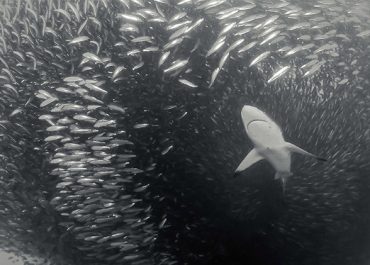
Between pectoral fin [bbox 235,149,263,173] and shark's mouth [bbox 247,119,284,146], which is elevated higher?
shark's mouth [bbox 247,119,284,146]

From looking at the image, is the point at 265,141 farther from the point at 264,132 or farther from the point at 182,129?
the point at 182,129

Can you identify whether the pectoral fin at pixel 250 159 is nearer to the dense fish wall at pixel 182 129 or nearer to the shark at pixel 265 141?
the shark at pixel 265 141

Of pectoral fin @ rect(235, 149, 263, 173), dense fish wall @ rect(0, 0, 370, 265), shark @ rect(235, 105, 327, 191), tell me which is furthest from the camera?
dense fish wall @ rect(0, 0, 370, 265)

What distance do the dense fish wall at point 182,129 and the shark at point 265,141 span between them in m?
1.11

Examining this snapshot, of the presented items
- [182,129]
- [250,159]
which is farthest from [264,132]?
[182,129]

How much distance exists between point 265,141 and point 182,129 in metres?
1.87

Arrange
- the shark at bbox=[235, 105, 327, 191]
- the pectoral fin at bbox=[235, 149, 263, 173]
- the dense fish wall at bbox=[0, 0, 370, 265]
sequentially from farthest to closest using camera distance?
1. the dense fish wall at bbox=[0, 0, 370, 265]
2. the pectoral fin at bbox=[235, 149, 263, 173]
3. the shark at bbox=[235, 105, 327, 191]

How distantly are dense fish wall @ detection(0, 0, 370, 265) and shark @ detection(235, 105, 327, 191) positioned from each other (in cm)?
111

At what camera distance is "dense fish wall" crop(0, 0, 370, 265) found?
7539mm

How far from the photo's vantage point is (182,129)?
7.84 meters

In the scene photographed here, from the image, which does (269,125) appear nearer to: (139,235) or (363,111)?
(363,111)

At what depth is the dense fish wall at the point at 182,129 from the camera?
7.54 metres

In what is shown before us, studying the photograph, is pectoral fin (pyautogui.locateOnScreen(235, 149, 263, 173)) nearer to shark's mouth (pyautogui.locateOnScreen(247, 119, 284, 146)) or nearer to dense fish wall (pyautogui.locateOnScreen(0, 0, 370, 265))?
shark's mouth (pyautogui.locateOnScreen(247, 119, 284, 146))

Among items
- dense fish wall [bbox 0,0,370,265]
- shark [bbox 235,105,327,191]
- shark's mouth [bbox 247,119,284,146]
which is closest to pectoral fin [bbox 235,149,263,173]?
shark [bbox 235,105,327,191]
